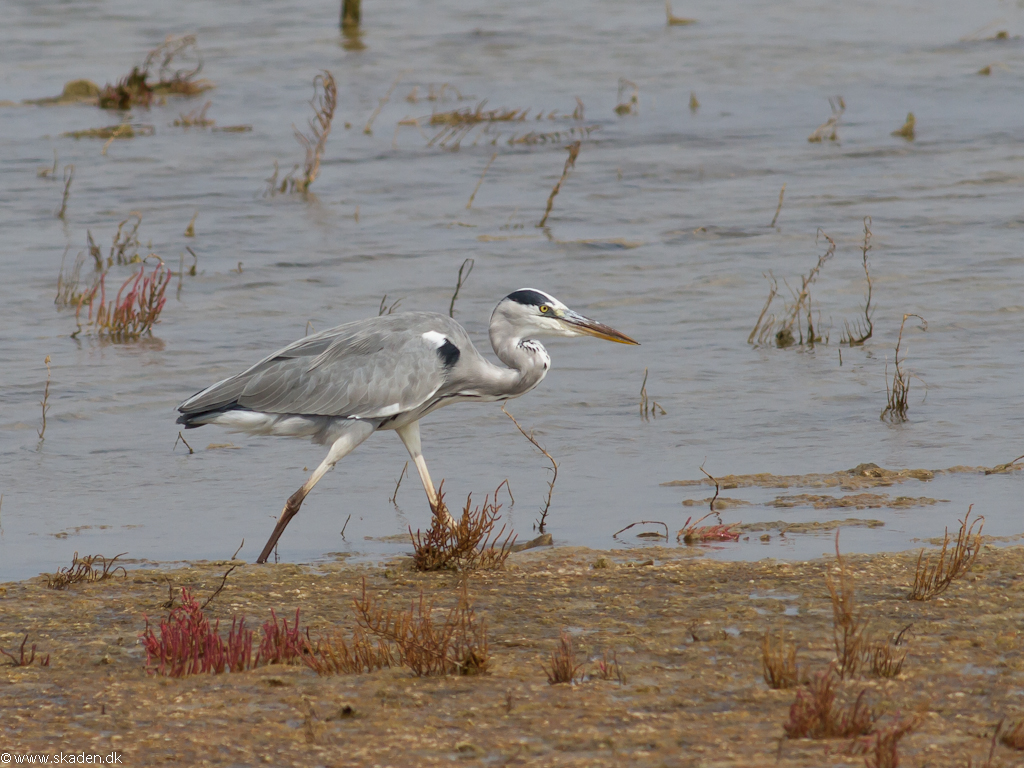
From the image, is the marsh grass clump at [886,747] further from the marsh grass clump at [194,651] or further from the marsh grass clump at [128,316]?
the marsh grass clump at [128,316]

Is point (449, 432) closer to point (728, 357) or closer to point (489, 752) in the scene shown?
point (728, 357)

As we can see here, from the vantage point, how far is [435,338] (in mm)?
6809

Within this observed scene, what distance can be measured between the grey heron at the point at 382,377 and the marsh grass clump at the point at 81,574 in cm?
105

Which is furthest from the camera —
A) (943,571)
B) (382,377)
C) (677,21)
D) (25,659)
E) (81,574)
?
(677,21)

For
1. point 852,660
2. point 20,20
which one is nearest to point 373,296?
point 852,660

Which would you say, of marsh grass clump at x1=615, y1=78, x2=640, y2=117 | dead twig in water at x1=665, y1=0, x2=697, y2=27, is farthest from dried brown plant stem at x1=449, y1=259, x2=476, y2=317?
dead twig in water at x1=665, y1=0, x2=697, y2=27

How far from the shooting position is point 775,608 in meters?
5.14

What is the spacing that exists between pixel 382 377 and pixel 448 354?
338 millimetres

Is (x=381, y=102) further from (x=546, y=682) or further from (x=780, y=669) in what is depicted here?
(x=780, y=669)

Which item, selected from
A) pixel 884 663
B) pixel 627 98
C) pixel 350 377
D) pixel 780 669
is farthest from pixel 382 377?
pixel 627 98

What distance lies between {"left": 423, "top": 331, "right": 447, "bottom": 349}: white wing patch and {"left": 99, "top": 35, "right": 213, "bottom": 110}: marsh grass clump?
14627 mm

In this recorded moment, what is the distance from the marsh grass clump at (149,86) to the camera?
2017 cm

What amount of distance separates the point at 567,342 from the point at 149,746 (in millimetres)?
7230

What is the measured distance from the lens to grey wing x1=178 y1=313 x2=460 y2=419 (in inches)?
263
